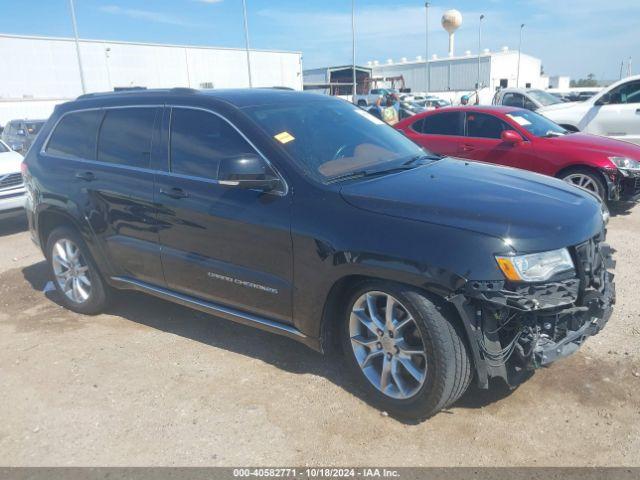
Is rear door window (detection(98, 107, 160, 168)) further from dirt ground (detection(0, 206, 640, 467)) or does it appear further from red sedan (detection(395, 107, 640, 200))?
red sedan (detection(395, 107, 640, 200))

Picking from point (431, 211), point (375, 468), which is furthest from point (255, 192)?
point (375, 468)

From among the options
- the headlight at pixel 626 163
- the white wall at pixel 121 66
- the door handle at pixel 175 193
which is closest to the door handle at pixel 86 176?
the door handle at pixel 175 193

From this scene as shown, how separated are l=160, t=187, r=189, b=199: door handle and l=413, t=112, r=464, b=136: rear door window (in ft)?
18.9

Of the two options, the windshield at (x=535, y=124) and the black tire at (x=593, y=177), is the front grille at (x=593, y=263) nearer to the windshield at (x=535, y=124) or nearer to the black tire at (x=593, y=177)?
the black tire at (x=593, y=177)

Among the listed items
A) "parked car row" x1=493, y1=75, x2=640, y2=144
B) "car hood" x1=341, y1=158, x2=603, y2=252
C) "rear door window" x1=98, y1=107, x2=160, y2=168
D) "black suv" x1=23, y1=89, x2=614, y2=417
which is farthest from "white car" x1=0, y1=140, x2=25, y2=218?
"parked car row" x1=493, y1=75, x2=640, y2=144

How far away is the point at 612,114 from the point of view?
10281 mm

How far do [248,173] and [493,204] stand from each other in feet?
4.66

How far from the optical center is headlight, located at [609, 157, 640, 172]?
275 inches

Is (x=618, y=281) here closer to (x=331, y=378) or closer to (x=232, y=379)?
(x=331, y=378)

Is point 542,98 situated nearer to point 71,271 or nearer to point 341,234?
point 71,271

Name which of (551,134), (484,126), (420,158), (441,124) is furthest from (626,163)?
(420,158)

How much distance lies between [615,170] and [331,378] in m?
5.40

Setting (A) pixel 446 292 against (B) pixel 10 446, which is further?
(B) pixel 10 446

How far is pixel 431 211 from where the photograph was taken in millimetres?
2879
